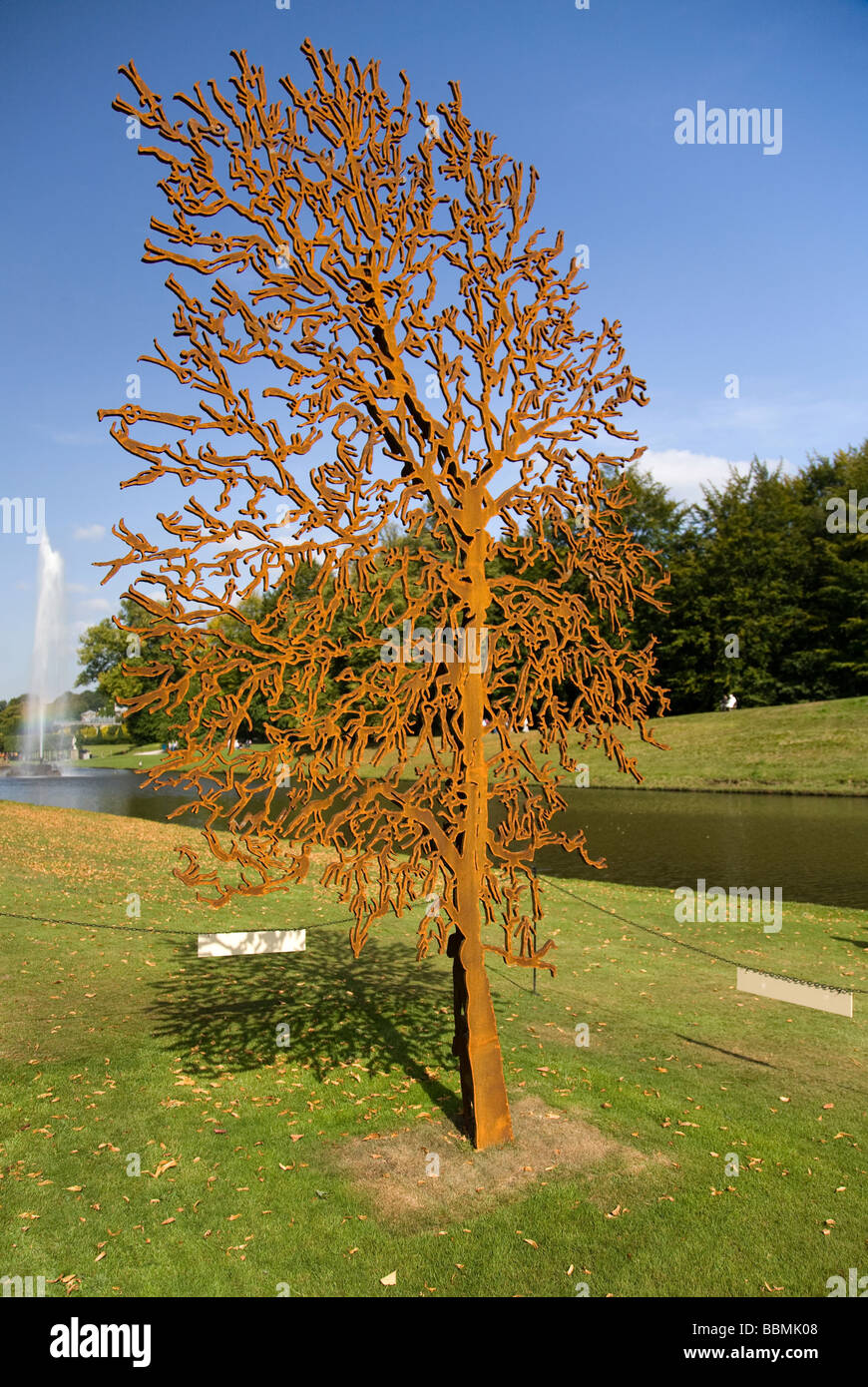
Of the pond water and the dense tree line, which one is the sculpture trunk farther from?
the dense tree line

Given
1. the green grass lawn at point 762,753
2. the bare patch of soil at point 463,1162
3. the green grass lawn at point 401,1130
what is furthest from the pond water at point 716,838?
the bare patch of soil at point 463,1162

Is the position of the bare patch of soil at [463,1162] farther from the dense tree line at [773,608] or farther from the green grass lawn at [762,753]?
the dense tree line at [773,608]

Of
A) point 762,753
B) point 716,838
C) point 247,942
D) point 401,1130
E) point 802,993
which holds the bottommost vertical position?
point 716,838

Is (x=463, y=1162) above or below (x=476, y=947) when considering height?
below

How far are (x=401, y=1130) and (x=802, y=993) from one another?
3246 millimetres

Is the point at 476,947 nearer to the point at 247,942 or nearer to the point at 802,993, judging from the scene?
the point at 247,942

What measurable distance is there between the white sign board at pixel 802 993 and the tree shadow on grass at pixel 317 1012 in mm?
2496

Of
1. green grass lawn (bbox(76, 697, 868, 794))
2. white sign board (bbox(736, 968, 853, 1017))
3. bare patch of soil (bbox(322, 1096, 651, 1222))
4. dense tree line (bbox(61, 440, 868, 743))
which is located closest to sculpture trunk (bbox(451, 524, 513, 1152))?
bare patch of soil (bbox(322, 1096, 651, 1222))

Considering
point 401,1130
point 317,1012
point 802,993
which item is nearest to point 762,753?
point 802,993

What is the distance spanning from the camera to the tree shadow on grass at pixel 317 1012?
22.4 feet

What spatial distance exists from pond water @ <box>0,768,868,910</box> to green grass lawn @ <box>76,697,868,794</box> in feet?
4.63

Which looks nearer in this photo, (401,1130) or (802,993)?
(401,1130)

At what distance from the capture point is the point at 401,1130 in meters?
5.65
